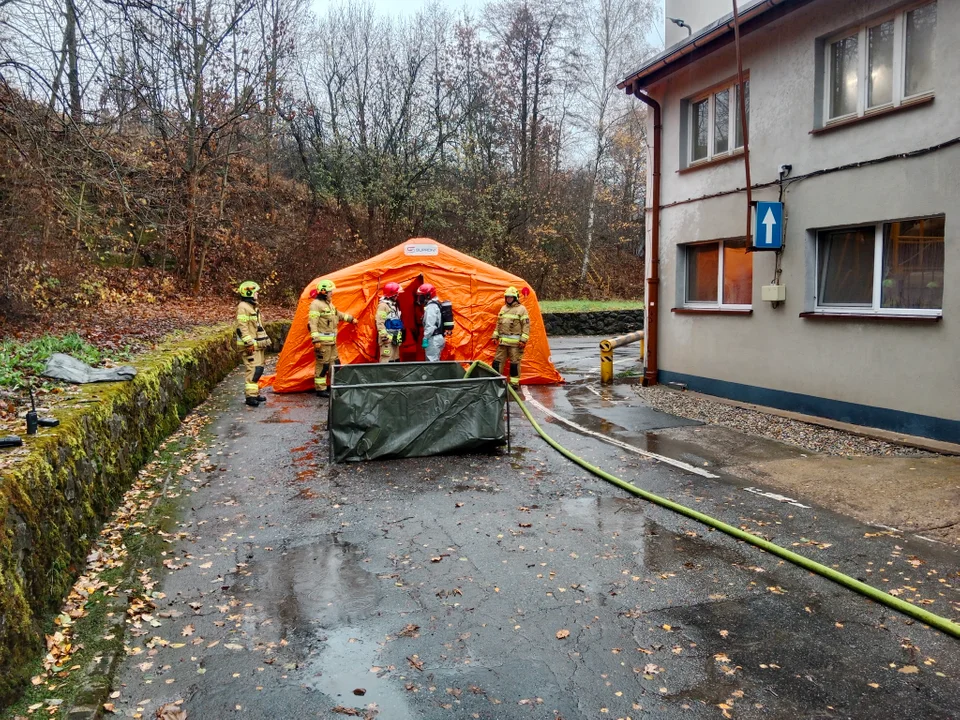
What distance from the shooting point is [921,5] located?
870 cm

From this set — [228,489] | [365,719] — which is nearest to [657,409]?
[228,489]

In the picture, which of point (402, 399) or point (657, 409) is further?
point (657, 409)

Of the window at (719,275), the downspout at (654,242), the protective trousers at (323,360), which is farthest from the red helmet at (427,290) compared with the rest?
the window at (719,275)

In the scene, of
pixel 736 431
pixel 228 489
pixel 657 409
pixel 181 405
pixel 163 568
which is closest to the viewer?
pixel 163 568

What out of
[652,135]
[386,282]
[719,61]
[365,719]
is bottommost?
[365,719]

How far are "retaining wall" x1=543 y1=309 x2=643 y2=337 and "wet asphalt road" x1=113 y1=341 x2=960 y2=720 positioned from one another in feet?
66.5

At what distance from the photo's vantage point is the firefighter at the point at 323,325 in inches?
490

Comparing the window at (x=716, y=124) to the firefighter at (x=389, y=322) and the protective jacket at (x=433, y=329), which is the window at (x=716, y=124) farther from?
the firefighter at (x=389, y=322)

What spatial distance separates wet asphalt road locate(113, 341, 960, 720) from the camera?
137 inches

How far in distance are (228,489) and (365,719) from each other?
4.35m

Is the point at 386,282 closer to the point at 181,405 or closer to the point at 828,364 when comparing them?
the point at 181,405

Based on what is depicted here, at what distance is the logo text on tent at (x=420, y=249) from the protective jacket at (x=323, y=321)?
2.09m

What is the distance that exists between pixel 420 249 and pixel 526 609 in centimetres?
1041

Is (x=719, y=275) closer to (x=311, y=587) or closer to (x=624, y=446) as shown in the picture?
(x=624, y=446)
